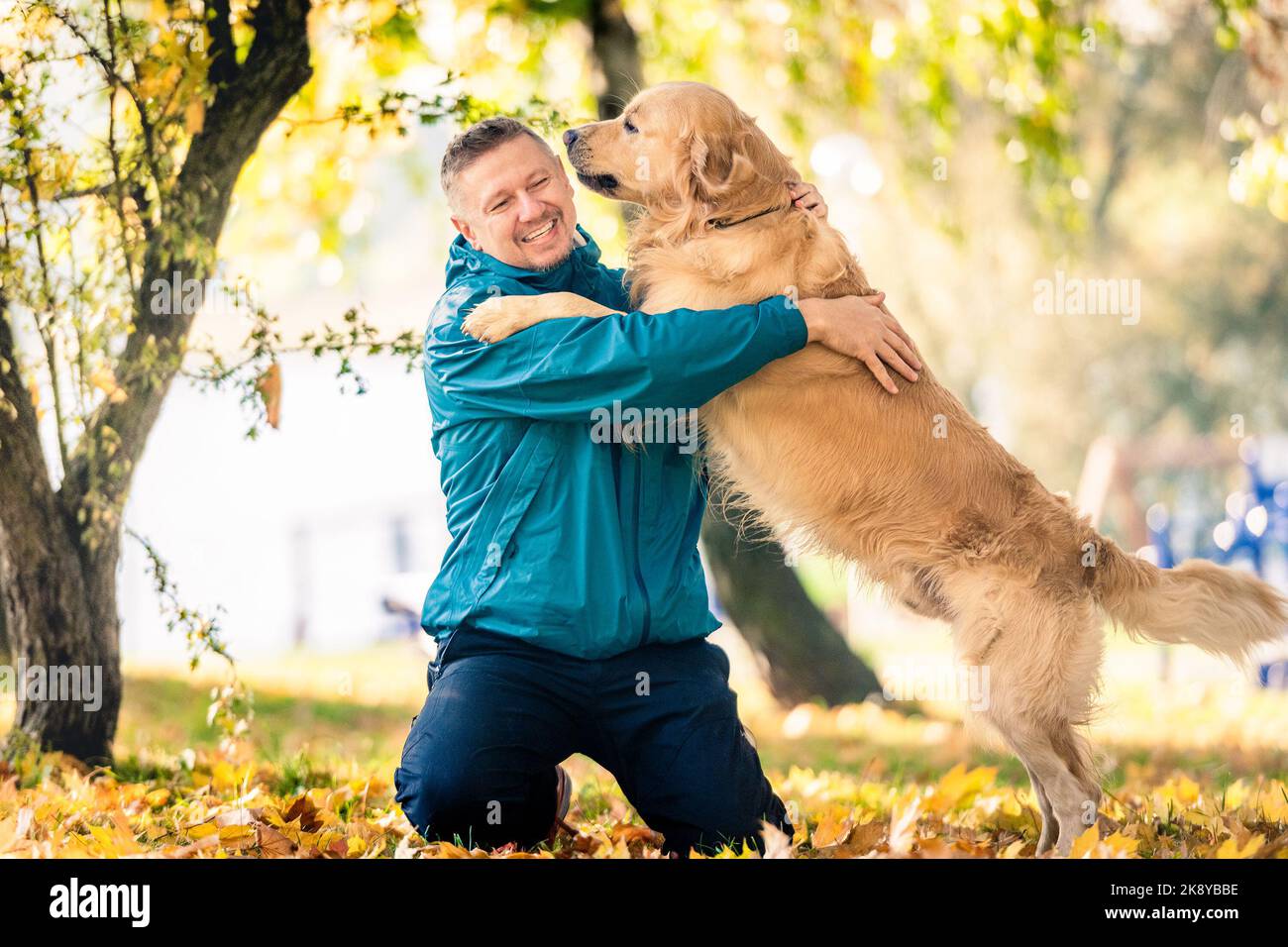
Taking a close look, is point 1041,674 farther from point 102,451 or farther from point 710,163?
point 102,451

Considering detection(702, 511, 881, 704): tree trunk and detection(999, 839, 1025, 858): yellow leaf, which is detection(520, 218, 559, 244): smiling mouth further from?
detection(702, 511, 881, 704): tree trunk

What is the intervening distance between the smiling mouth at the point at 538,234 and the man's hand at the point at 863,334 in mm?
770

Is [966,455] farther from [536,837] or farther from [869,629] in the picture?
[869,629]

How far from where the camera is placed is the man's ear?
355 centimetres

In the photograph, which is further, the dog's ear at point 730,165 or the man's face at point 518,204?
the dog's ear at point 730,165

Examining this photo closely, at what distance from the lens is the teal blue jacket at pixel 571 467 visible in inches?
124

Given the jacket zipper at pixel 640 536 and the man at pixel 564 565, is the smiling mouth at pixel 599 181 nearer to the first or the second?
the man at pixel 564 565

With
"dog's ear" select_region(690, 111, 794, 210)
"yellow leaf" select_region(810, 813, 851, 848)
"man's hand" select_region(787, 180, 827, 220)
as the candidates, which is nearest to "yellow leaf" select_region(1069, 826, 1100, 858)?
"yellow leaf" select_region(810, 813, 851, 848)

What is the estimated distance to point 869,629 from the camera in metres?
19.0

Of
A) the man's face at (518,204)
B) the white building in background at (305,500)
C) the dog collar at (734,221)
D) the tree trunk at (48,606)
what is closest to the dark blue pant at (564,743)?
the man's face at (518,204)

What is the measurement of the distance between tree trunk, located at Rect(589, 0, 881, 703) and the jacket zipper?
3460 millimetres

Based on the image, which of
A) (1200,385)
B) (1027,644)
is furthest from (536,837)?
(1200,385)

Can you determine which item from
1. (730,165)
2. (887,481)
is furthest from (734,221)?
(887,481)
